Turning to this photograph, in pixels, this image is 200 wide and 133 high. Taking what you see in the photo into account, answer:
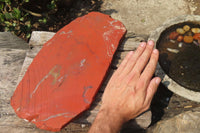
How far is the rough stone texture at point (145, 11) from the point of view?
3.38m

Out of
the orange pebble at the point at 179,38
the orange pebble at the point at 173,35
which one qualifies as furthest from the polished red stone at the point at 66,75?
the orange pebble at the point at 179,38

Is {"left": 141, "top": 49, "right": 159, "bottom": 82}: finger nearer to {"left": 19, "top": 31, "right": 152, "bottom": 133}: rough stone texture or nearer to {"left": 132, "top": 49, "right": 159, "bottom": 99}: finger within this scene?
{"left": 132, "top": 49, "right": 159, "bottom": 99}: finger

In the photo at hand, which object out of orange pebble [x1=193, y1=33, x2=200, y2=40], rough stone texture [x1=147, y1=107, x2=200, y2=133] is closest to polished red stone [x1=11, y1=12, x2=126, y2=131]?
rough stone texture [x1=147, y1=107, x2=200, y2=133]

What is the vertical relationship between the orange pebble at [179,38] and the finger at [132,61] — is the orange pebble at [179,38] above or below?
below

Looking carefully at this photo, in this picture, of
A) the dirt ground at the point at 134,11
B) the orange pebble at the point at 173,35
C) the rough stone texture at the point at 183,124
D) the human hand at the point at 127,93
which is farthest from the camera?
the dirt ground at the point at 134,11

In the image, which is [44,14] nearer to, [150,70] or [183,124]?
[150,70]

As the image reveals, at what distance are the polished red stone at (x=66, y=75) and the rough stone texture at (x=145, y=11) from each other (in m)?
1.65

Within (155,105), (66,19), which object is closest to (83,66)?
(155,105)

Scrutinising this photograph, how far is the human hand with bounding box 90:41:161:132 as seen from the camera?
1.44m

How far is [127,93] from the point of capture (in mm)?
1524

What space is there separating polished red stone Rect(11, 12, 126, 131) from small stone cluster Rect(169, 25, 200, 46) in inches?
45.7

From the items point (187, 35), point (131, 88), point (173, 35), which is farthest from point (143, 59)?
point (187, 35)

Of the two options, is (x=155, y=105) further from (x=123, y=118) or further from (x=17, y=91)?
(x=17, y=91)

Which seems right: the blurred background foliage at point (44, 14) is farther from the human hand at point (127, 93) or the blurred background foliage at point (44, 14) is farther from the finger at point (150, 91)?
the finger at point (150, 91)
